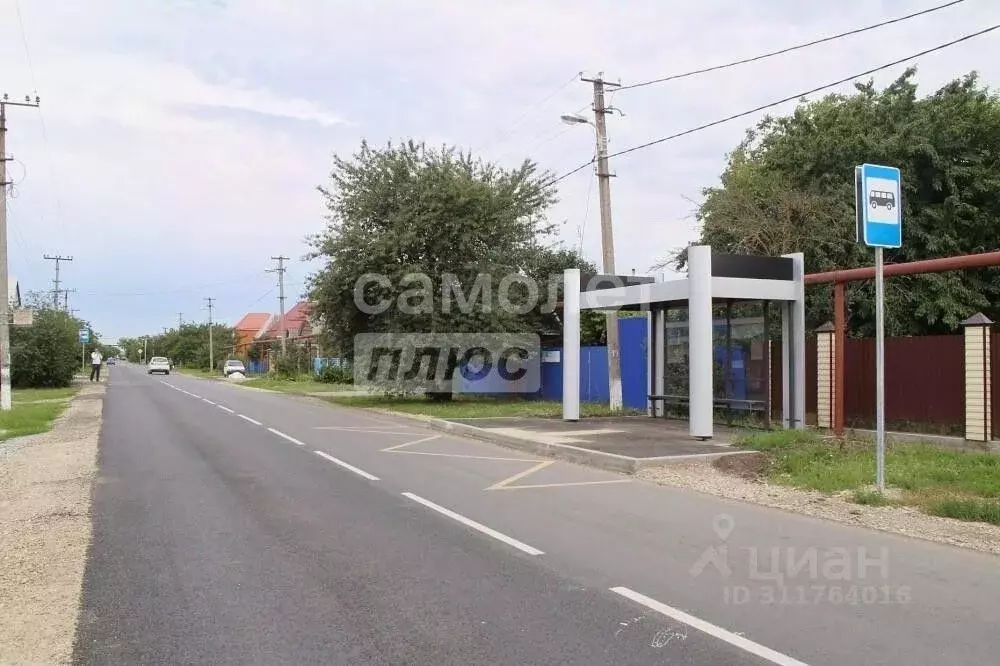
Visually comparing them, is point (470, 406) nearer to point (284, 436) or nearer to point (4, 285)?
point (284, 436)

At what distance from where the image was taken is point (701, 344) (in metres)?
14.8

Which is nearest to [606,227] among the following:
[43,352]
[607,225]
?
[607,225]

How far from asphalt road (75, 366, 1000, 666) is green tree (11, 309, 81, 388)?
3365cm

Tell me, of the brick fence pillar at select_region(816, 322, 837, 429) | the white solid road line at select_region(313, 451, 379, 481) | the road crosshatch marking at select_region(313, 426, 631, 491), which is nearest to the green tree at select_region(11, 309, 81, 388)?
the road crosshatch marking at select_region(313, 426, 631, 491)

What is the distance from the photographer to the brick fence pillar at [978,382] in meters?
12.6

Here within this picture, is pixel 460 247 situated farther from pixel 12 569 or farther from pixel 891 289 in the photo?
pixel 12 569

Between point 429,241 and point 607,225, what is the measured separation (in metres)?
6.04

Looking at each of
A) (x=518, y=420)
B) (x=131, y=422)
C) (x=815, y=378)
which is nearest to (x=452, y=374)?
(x=518, y=420)

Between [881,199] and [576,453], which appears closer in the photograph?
[881,199]

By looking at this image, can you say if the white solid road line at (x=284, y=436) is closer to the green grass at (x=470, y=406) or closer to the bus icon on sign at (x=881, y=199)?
the green grass at (x=470, y=406)

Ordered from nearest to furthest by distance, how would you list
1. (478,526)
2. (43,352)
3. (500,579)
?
(500,579)
(478,526)
(43,352)

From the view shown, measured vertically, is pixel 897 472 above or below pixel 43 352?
below

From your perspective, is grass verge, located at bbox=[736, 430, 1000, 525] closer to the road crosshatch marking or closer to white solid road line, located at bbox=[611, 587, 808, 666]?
the road crosshatch marking

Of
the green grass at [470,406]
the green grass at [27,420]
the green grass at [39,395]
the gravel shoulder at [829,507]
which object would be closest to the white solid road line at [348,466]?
the gravel shoulder at [829,507]
